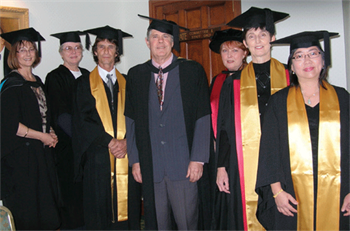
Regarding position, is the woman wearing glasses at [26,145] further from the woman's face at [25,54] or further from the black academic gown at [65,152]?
the black academic gown at [65,152]

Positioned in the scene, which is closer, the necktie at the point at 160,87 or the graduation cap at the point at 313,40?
the graduation cap at the point at 313,40

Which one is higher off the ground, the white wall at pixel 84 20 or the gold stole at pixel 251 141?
the white wall at pixel 84 20

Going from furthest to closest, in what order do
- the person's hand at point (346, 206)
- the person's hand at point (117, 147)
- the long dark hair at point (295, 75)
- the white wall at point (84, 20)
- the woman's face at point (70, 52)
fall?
1. the white wall at point (84, 20)
2. the woman's face at point (70, 52)
3. the person's hand at point (117, 147)
4. the long dark hair at point (295, 75)
5. the person's hand at point (346, 206)

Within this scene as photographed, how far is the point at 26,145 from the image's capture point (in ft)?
9.21

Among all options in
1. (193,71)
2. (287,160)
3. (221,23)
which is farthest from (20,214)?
(221,23)

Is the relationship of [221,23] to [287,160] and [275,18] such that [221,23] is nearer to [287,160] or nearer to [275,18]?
[275,18]

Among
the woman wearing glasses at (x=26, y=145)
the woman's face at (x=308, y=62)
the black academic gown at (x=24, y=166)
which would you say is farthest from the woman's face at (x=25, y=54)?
the woman's face at (x=308, y=62)

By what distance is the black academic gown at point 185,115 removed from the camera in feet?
7.79

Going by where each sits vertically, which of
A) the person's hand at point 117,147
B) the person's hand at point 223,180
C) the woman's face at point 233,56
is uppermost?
the woman's face at point 233,56

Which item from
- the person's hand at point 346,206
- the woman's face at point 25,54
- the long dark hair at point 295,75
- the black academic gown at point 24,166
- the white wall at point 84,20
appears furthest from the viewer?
the white wall at point 84,20

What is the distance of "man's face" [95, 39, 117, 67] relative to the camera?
3.01 m

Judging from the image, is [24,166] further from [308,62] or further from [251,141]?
[308,62]

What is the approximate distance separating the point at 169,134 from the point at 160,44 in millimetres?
736

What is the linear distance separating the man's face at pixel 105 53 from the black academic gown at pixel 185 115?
655 millimetres
